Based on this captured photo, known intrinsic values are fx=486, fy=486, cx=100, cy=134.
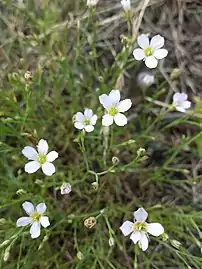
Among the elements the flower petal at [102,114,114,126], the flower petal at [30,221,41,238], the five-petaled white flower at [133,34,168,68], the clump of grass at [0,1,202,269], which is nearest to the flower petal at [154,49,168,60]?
the five-petaled white flower at [133,34,168,68]

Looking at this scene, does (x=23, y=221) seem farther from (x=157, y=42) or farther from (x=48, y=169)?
(x=157, y=42)

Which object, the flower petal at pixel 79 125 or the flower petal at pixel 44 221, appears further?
the flower petal at pixel 79 125

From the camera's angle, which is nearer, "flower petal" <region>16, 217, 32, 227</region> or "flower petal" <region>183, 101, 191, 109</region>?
"flower petal" <region>16, 217, 32, 227</region>

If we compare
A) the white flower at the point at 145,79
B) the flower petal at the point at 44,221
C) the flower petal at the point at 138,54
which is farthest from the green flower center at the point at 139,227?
the white flower at the point at 145,79

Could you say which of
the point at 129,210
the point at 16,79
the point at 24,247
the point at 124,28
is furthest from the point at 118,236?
the point at 124,28

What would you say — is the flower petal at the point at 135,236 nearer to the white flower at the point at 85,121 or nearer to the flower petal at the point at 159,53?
the white flower at the point at 85,121

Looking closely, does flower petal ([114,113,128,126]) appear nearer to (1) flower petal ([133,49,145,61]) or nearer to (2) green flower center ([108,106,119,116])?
(2) green flower center ([108,106,119,116])

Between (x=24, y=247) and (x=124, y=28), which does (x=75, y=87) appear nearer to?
(x=124, y=28)
